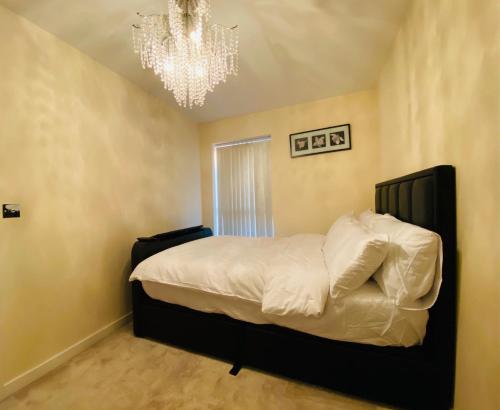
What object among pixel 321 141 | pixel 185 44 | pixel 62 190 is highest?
pixel 185 44

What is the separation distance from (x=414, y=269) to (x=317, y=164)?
216cm

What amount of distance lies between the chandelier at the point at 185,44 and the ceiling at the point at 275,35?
0.33ft

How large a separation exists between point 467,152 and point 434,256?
1.60 feet

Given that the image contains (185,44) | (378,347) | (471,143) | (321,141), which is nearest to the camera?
(471,143)

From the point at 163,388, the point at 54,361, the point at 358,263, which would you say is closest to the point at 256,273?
the point at 358,263

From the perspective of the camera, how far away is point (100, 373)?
60.6 inches

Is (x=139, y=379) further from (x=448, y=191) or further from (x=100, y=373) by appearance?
(x=448, y=191)

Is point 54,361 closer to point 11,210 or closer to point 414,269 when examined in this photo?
point 11,210

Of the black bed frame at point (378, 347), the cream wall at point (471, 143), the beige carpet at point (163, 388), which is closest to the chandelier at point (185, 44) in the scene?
the cream wall at point (471, 143)

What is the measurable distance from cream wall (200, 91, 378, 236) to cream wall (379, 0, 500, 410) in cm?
140

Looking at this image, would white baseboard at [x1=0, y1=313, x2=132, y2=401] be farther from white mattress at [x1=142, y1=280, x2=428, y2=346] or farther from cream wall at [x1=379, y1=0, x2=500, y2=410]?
cream wall at [x1=379, y1=0, x2=500, y2=410]

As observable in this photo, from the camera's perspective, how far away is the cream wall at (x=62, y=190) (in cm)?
145

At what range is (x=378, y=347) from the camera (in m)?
1.21

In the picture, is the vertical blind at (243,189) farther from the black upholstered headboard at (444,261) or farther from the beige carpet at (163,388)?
the black upholstered headboard at (444,261)
